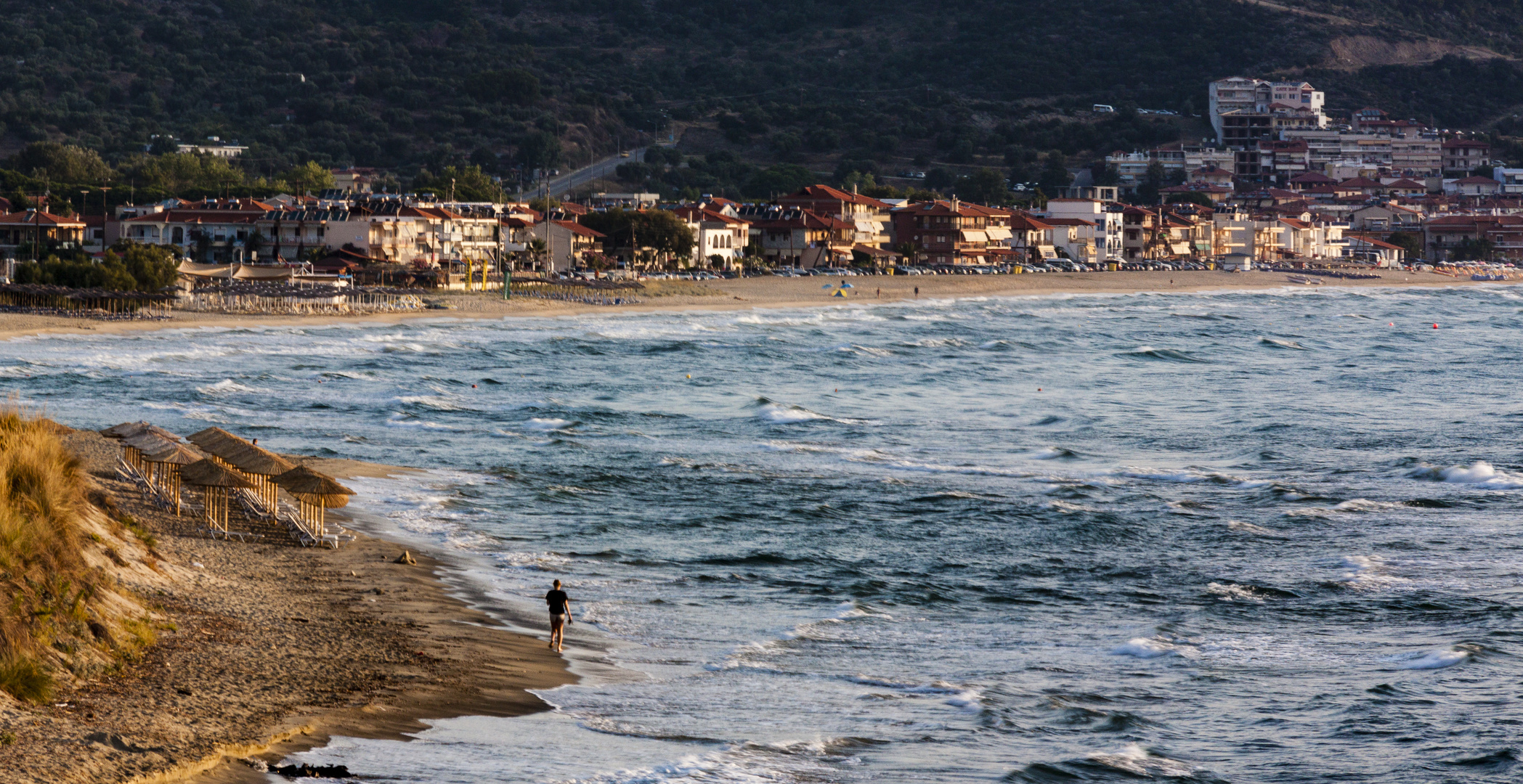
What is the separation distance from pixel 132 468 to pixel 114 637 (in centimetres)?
1092

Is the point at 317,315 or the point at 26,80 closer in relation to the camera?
the point at 317,315

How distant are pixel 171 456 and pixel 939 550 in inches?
399

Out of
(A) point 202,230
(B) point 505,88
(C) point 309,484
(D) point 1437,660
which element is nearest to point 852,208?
(A) point 202,230

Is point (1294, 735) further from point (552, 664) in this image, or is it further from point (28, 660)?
point (28, 660)

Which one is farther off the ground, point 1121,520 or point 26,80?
point 26,80

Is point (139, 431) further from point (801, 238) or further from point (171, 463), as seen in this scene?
point (801, 238)

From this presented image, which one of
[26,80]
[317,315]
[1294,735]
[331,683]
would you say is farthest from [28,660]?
[26,80]

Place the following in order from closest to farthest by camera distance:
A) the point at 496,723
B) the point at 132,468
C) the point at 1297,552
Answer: the point at 496,723
the point at 1297,552
the point at 132,468

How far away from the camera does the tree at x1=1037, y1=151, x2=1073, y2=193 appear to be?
187000 millimetres

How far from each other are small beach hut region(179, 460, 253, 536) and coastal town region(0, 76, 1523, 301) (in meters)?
55.5

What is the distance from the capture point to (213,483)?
18.9 m

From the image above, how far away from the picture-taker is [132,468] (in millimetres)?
22625

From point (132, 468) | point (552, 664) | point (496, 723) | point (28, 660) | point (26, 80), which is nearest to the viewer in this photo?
point (28, 660)

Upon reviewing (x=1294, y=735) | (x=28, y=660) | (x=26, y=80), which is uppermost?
(x=26, y=80)
